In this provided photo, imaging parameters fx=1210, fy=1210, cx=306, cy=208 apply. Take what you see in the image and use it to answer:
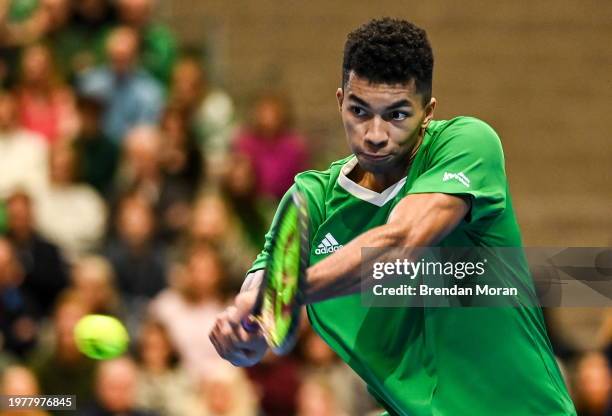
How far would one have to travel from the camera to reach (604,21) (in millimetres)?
14375

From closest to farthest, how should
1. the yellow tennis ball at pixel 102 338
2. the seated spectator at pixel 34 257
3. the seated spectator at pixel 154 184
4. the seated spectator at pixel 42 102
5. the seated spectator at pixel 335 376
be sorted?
the yellow tennis ball at pixel 102 338 < the seated spectator at pixel 335 376 < the seated spectator at pixel 34 257 < the seated spectator at pixel 154 184 < the seated spectator at pixel 42 102

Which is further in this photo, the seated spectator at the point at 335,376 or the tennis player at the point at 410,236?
the seated spectator at the point at 335,376

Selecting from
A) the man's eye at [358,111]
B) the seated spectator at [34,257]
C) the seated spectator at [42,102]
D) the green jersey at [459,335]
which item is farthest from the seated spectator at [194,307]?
the man's eye at [358,111]

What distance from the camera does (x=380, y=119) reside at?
466 cm

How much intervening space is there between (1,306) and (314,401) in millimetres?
2840

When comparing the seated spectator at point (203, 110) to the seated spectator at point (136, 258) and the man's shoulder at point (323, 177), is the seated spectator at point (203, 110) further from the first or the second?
the man's shoulder at point (323, 177)

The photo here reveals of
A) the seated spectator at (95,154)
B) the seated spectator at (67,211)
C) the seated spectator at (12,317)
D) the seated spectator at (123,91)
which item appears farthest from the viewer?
the seated spectator at (123,91)

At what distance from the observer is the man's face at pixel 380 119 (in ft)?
15.2

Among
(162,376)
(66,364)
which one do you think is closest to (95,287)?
(66,364)

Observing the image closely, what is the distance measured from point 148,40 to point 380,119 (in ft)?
28.9

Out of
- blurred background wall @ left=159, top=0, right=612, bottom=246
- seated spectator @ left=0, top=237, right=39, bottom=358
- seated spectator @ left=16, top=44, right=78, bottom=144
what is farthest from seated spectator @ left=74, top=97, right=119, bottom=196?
blurred background wall @ left=159, top=0, right=612, bottom=246

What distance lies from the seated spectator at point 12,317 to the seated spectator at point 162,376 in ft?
3.30

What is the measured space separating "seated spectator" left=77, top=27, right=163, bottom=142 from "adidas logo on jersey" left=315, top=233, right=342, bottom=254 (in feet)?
24.6

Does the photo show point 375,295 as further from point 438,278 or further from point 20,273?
point 20,273
